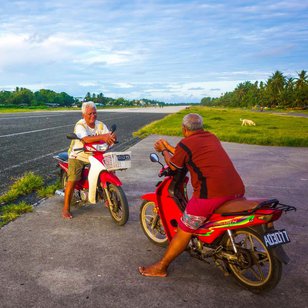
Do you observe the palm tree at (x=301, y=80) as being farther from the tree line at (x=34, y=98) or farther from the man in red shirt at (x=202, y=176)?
the man in red shirt at (x=202, y=176)

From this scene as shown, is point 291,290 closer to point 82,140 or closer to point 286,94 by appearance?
point 82,140

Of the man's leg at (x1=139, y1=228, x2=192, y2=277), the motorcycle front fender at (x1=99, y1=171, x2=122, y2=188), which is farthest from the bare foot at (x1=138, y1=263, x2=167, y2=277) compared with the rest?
the motorcycle front fender at (x1=99, y1=171, x2=122, y2=188)

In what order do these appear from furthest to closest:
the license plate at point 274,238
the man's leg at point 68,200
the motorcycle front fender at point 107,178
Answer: the man's leg at point 68,200, the motorcycle front fender at point 107,178, the license plate at point 274,238

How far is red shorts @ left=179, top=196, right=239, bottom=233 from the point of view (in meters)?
3.42

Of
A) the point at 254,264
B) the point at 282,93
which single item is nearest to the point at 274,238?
the point at 254,264

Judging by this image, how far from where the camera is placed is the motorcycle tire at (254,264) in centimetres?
326

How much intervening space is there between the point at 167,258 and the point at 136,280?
1.29 ft

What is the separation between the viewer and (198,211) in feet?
11.3

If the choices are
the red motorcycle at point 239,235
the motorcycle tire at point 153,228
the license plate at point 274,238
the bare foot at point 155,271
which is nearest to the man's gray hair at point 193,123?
the red motorcycle at point 239,235

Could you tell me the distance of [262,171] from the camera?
31.6ft

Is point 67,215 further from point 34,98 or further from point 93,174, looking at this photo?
point 34,98

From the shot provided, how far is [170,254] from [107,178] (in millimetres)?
1987

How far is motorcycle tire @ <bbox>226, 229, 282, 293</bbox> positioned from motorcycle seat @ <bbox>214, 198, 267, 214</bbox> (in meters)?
0.23

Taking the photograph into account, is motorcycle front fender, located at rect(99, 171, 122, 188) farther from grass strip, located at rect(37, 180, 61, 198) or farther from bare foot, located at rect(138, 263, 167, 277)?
grass strip, located at rect(37, 180, 61, 198)
